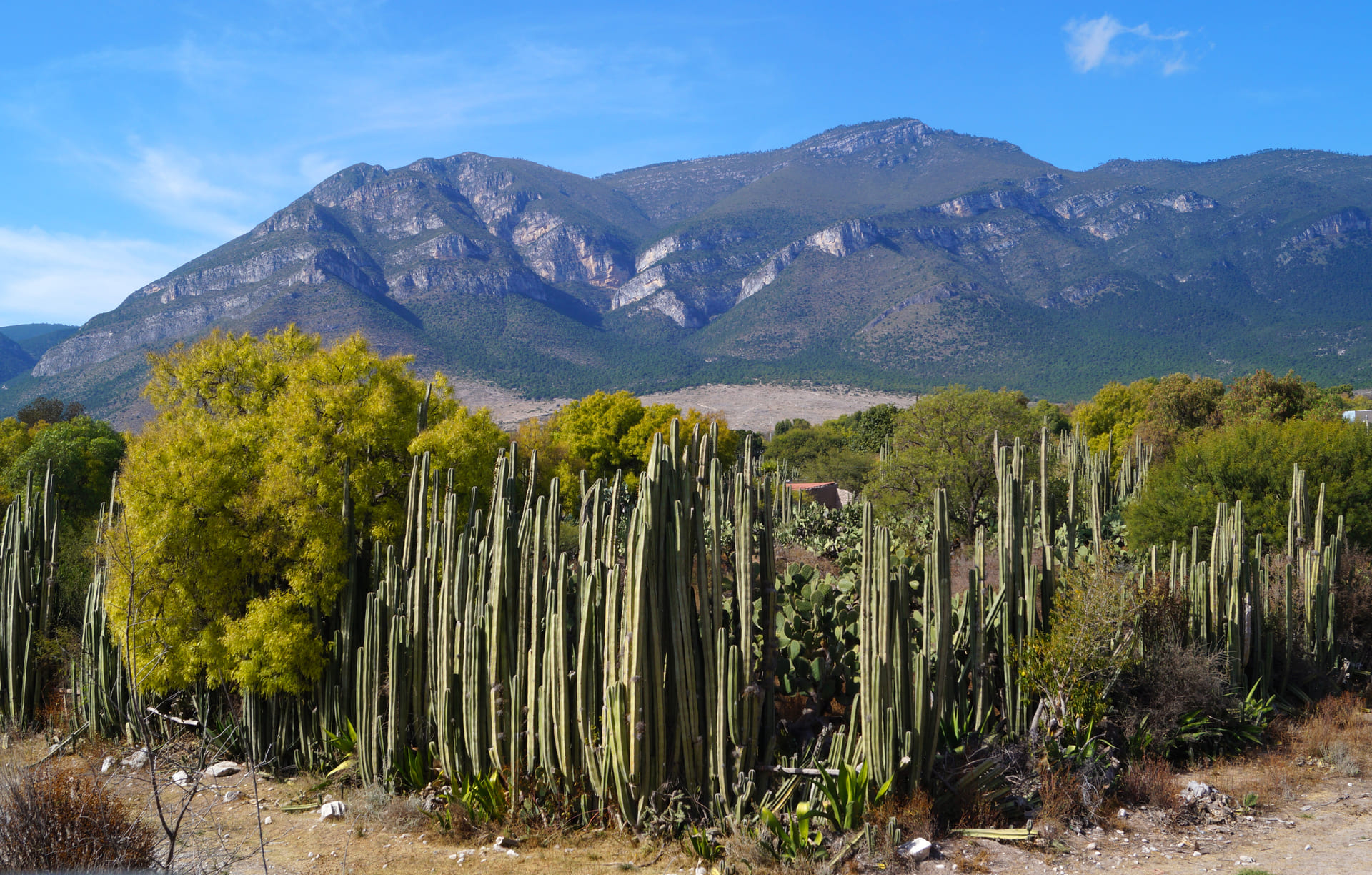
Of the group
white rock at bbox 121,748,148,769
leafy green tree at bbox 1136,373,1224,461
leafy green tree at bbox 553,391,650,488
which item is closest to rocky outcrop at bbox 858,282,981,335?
leafy green tree at bbox 1136,373,1224,461

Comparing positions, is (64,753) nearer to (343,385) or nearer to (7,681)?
(7,681)

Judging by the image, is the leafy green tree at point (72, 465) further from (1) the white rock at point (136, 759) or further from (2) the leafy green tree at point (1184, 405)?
(2) the leafy green tree at point (1184, 405)

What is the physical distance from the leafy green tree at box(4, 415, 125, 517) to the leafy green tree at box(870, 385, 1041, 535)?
2684 cm

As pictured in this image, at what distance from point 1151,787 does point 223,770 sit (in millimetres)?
12352

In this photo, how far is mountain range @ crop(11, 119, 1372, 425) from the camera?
4584 inches

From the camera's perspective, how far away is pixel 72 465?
100ft

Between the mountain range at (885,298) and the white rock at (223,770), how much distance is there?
311 ft

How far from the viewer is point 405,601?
11.2 m

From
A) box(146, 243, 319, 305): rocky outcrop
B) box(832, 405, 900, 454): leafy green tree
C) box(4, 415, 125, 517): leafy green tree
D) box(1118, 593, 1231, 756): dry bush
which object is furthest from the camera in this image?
box(146, 243, 319, 305): rocky outcrop

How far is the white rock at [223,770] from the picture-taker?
38.7ft

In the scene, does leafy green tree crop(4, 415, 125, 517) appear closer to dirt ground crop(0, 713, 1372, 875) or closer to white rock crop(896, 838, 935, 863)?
dirt ground crop(0, 713, 1372, 875)

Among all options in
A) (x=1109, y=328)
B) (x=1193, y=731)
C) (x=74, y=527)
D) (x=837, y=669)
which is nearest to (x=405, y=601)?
(x=837, y=669)

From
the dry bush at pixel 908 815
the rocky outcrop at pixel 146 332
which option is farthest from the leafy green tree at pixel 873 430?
the rocky outcrop at pixel 146 332

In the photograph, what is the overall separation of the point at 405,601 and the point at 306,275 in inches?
5796
